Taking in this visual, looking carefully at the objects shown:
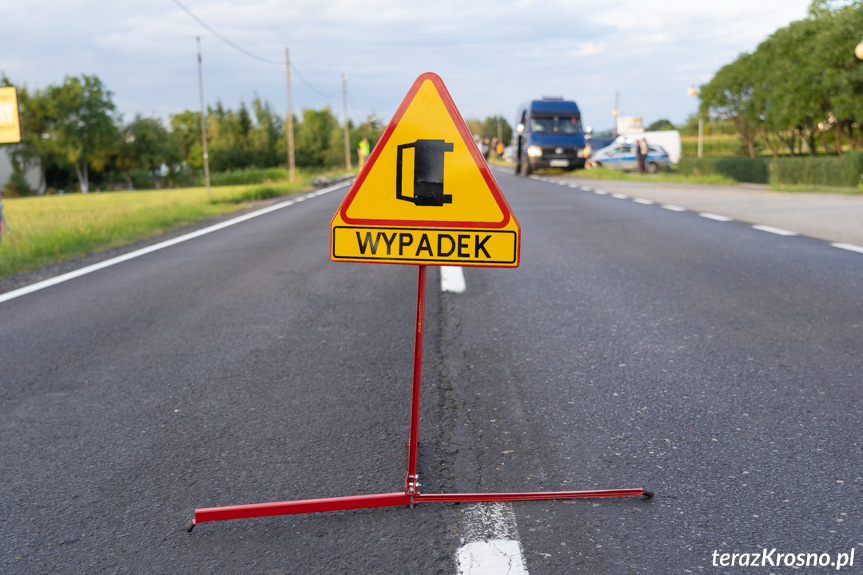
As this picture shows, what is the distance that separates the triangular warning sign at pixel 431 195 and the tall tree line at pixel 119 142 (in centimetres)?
8083

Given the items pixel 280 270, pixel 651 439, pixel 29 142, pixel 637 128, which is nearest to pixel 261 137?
pixel 29 142

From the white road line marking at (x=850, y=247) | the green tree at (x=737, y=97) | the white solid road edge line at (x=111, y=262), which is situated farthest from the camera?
the green tree at (x=737, y=97)

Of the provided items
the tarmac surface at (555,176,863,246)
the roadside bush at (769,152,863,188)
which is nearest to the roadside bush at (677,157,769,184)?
the roadside bush at (769,152,863,188)

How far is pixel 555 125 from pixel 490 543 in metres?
33.5

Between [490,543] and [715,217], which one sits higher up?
[715,217]

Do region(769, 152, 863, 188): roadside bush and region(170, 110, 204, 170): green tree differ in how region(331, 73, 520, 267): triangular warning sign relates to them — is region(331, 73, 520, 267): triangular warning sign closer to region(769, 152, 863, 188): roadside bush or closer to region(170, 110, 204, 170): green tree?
region(769, 152, 863, 188): roadside bush

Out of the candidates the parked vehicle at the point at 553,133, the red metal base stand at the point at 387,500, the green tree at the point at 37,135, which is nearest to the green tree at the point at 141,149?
the green tree at the point at 37,135

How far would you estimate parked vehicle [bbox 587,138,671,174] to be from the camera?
40.4m

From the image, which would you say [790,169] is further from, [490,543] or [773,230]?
[490,543]

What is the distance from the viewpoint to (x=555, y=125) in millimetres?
34688

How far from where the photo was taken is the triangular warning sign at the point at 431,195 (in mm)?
2848

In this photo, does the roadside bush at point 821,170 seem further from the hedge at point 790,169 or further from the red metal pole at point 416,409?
the red metal pole at point 416,409

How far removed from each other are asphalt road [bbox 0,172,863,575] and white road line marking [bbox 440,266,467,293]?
0.15 metres

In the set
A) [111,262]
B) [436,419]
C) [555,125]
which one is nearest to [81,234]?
[111,262]
